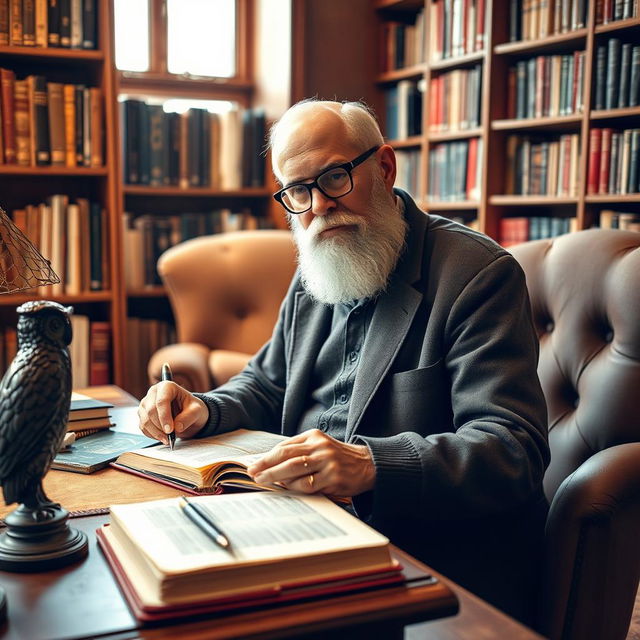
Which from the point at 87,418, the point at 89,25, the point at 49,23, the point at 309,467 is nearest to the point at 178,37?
the point at 89,25

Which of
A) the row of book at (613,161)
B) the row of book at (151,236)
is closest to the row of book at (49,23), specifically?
the row of book at (151,236)

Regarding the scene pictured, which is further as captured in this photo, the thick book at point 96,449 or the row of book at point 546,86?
the row of book at point 546,86

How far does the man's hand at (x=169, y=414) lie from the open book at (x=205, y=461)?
0.03 m

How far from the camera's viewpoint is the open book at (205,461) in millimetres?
1236

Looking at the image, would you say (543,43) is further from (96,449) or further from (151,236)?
(96,449)

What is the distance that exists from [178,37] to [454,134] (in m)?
1.48

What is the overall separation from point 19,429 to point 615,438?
1.11 m

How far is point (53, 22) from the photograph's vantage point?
3238mm

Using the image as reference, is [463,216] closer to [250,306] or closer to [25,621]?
[250,306]

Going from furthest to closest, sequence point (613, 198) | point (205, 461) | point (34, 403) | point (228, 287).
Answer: point (228, 287), point (613, 198), point (205, 461), point (34, 403)

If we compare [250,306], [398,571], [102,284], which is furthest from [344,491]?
[102,284]

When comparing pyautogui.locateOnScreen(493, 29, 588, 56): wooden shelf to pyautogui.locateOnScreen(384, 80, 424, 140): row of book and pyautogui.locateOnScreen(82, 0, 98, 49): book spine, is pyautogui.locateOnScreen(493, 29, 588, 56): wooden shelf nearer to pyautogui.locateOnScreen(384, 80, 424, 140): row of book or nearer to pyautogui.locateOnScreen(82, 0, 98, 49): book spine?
pyautogui.locateOnScreen(384, 80, 424, 140): row of book

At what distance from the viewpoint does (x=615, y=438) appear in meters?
1.54

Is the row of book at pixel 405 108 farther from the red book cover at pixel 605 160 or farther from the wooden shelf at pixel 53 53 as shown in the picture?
the wooden shelf at pixel 53 53
